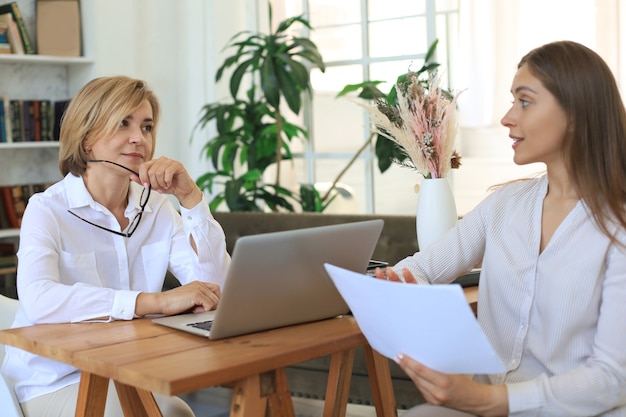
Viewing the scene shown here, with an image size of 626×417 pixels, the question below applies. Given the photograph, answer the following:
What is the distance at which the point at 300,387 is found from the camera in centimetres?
363

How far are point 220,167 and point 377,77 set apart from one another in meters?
1.09

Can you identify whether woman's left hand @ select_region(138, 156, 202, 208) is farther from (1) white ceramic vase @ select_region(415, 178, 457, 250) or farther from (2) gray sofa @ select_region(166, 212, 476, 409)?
(2) gray sofa @ select_region(166, 212, 476, 409)

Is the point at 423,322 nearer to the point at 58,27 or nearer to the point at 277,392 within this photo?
the point at 277,392

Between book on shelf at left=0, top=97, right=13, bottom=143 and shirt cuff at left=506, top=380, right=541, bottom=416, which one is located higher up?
book on shelf at left=0, top=97, right=13, bottom=143

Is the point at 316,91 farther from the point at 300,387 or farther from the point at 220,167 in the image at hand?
the point at 300,387

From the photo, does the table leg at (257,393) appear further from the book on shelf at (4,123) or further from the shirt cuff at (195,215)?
the book on shelf at (4,123)

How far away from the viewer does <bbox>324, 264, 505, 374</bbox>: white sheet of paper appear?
1.35 metres

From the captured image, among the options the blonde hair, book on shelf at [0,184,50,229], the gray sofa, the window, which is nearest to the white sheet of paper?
the blonde hair

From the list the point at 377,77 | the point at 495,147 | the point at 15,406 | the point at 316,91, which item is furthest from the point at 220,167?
the point at 15,406

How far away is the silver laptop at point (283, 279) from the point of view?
1.70 metres

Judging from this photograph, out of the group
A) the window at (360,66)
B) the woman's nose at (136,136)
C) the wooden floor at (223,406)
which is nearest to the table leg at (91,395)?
the woman's nose at (136,136)

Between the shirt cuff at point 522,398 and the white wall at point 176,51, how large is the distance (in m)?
3.79

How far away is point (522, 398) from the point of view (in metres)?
1.64

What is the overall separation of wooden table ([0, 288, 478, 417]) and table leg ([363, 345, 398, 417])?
0.18 meters
